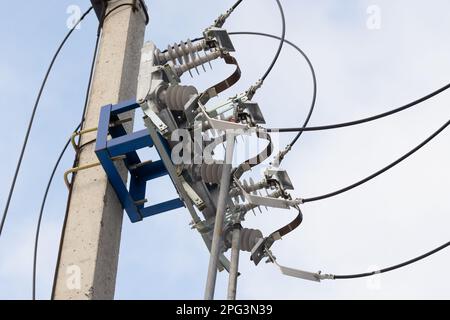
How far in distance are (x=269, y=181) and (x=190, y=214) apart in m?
0.53

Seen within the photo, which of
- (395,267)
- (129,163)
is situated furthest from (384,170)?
(129,163)

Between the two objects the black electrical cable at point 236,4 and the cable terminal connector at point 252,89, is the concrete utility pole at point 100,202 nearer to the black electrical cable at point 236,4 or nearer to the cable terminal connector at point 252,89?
the black electrical cable at point 236,4

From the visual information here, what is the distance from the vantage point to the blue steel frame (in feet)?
19.6

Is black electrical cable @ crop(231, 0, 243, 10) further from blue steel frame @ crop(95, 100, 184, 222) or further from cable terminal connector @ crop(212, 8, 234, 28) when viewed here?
blue steel frame @ crop(95, 100, 184, 222)

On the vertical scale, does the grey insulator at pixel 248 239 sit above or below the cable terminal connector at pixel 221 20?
below

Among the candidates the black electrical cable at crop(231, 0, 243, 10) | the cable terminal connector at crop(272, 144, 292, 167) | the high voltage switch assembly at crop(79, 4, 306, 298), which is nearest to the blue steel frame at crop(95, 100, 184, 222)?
the high voltage switch assembly at crop(79, 4, 306, 298)

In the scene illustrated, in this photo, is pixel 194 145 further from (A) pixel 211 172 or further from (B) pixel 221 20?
(B) pixel 221 20

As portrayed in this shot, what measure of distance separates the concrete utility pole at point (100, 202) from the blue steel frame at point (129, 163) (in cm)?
7

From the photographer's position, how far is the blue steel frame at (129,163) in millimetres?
5969

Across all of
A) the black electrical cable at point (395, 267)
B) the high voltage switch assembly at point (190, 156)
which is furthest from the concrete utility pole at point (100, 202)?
the black electrical cable at point (395, 267)

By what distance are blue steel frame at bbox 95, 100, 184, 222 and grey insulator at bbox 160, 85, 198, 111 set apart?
0.20 metres

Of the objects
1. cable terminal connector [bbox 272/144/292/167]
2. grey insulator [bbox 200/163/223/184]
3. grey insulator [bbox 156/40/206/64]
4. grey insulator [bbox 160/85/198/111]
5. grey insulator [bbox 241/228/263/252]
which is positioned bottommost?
grey insulator [bbox 241/228/263/252]
